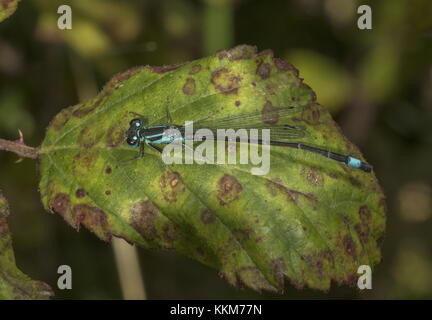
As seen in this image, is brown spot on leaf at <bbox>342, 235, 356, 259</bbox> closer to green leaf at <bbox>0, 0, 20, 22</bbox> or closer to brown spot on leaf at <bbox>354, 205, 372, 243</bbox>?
brown spot on leaf at <bbox>354, 205, 372, 243</bbox>

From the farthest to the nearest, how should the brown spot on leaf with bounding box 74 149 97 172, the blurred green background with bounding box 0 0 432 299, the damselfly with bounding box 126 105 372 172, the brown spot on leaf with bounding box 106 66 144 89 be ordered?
the blurred green background with bounding box 0 0 432 299 < the brown spot on leaf with bounding box 106 66 144 89 < the brown spot on leaf with bounding box 74 149 97 172 < the damselfly with bounding box 126 105 372 172

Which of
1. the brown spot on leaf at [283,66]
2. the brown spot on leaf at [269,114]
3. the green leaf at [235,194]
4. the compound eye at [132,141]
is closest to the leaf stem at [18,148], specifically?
the green leaf at [235,194]

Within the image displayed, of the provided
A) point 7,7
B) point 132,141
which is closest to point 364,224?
point 132,141

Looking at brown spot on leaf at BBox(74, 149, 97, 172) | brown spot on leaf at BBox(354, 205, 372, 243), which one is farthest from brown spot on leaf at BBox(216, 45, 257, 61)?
brown spot on leaf at BBox(354, 205, 372, 243)

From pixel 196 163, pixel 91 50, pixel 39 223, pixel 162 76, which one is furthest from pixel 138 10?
pixel 196 163

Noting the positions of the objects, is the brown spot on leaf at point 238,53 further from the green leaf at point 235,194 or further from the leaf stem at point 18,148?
the leaf stem at point 18,148
